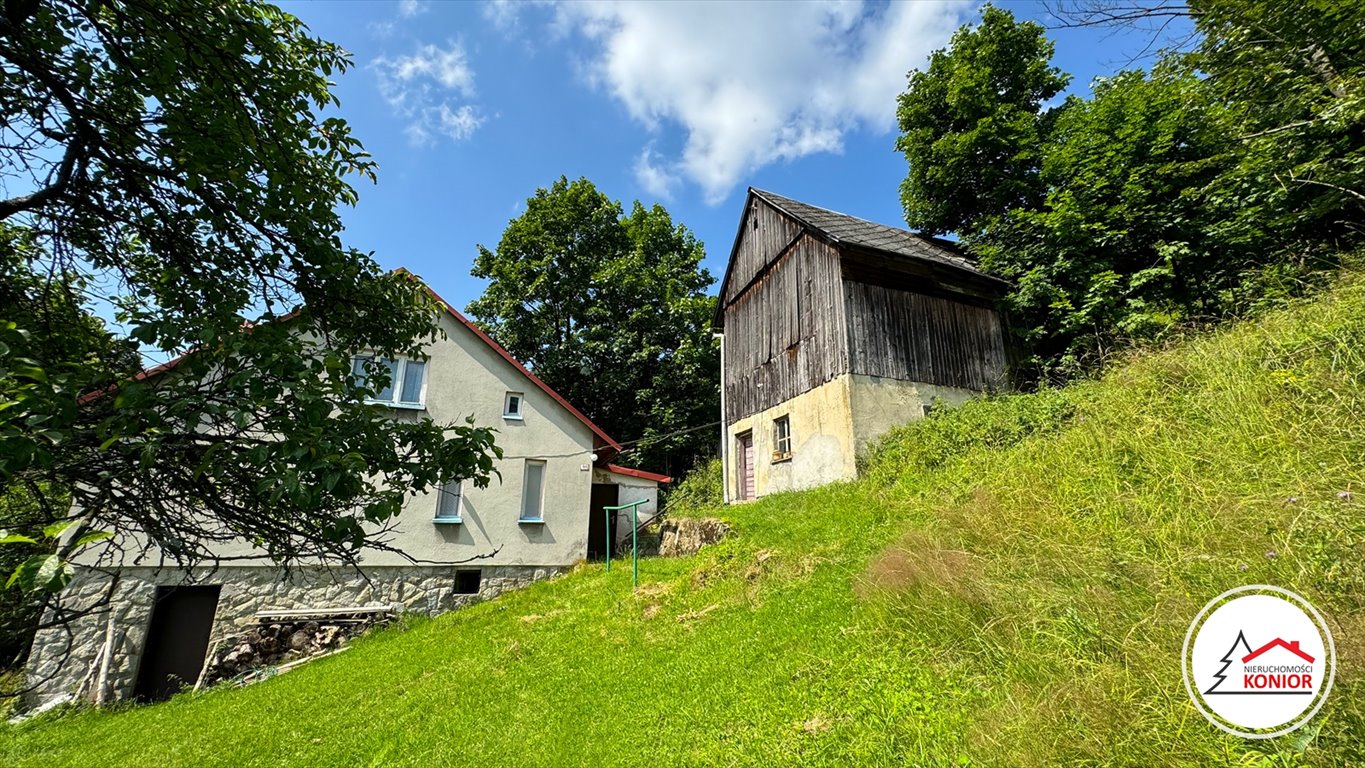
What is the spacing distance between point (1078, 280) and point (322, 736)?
1732cm

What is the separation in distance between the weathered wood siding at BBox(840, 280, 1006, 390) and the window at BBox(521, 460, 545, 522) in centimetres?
881

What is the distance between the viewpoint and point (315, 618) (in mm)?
11844

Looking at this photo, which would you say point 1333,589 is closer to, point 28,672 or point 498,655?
point 498,655

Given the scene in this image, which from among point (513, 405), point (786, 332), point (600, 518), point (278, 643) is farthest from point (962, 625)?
point (278, 643)

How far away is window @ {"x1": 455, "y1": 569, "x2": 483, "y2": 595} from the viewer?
13.1 metres

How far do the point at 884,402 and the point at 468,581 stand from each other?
11234 millimetres

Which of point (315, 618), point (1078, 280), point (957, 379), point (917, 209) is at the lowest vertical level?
point (315, 618)

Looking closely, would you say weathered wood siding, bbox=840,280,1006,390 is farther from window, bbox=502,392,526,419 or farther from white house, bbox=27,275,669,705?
window, bbox=502,392,526,419

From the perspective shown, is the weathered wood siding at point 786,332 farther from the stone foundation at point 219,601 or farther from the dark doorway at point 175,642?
the dark doorway at point 175,642

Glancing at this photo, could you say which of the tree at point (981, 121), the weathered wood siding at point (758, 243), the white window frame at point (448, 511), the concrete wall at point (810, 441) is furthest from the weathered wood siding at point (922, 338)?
the white window frame at point (448, 511)

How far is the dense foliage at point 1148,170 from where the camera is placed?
28.2ft

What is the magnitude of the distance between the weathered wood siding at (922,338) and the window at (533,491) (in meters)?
8.81

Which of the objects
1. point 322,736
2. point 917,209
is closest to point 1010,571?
point 322,736

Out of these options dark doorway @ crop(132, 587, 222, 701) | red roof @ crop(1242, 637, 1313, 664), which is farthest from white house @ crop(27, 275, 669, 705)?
red roof @ crop(1242, 637, 1313, 664)
